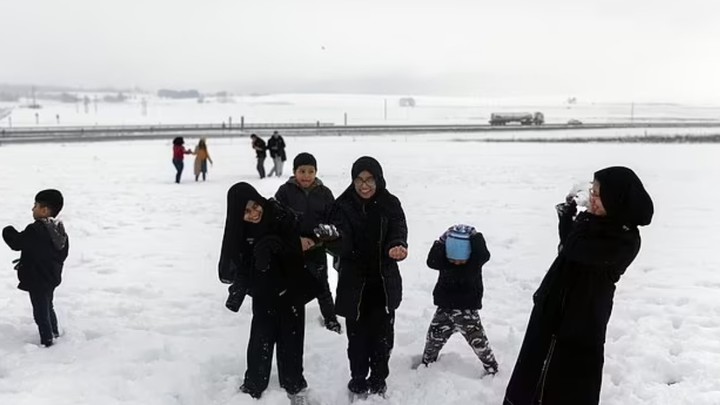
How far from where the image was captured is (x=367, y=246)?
186 inches

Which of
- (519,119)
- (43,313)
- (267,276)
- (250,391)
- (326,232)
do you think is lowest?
(250,391)

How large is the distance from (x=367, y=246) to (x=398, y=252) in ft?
0.96

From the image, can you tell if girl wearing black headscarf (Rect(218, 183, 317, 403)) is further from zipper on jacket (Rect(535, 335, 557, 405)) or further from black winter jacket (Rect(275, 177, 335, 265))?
zipper on jacket (Rect(535, 335, 557, 405))

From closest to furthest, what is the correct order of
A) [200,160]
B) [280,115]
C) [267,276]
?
[267,276], [200,160], [280,115]

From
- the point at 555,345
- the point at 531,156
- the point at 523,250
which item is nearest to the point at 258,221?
the point at 555,345

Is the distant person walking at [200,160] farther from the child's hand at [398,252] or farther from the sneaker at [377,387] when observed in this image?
the child's hand at [398,252]

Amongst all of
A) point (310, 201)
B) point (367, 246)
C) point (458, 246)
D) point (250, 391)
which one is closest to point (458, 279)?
point (458, 246)

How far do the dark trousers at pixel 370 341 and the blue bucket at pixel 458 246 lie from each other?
2.29 feet

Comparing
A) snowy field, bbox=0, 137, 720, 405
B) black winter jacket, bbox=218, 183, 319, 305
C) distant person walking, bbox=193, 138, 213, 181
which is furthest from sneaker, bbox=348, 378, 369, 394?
distant person walking, bbox=193, 138, 213, 181

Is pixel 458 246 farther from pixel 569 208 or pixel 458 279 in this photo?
pixel 569 208

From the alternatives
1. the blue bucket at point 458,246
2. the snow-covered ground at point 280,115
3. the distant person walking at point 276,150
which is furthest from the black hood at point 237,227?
the snow-covered ground at point 280,115

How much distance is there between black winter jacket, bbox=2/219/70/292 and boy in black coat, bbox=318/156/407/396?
2.82 metres

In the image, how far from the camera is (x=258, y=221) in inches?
183

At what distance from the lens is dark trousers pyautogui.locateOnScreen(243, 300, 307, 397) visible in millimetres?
4789
